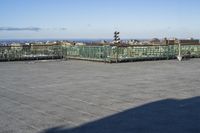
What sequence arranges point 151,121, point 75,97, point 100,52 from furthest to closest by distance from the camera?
point 100,52, point 75,97, point 151,121

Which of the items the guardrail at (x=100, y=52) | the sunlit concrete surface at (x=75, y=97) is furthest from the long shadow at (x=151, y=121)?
the guardrail at (x=100, y=52)

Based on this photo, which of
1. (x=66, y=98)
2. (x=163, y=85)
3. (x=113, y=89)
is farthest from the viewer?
(x=163, y=85)

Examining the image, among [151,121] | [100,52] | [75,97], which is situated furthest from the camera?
[100,52]

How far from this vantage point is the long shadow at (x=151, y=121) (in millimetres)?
6516

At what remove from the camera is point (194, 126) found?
6.74m

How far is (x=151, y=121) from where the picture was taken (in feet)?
23.5

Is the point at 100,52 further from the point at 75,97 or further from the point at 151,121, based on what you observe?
the point at 151,121

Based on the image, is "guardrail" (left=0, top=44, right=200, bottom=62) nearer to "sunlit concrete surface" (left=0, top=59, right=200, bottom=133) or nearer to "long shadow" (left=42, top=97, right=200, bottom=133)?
"sunlit concrete surface" (left=0, top=59, right=200, bottom=133)

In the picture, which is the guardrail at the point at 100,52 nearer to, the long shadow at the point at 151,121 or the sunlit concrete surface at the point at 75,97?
the sunlit concrete surface at the point at 75,97

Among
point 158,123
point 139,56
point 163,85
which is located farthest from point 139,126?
point 139,56

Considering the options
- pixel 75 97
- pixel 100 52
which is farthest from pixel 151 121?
pixel 100 52

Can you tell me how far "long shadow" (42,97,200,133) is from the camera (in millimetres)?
6516

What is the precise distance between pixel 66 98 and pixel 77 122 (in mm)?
2821

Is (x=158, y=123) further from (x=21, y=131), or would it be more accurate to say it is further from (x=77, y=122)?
(x=21, y=131)
